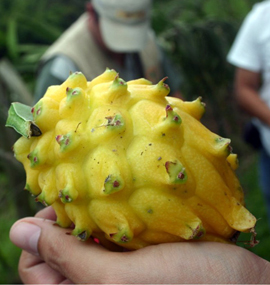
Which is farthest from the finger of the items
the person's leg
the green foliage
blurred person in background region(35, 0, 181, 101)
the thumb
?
the green foliage

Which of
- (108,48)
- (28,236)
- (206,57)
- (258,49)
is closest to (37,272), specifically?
(28,236)

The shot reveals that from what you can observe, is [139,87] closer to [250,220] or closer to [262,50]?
[250,220]

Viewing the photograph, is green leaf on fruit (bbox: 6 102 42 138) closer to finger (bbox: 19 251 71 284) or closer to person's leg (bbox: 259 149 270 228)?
finger (bbox: 19 251 71 284)

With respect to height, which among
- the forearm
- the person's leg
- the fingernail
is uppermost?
the fingernail

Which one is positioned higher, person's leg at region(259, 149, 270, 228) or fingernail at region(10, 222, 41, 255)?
fingernail at region(10, 222, 41, 255)

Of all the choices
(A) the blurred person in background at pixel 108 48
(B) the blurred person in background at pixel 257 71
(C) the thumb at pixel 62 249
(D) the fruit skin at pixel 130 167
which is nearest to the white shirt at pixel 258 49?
(B) the blurred person in background at pixel 257 71

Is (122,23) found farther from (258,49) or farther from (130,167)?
(130,167)

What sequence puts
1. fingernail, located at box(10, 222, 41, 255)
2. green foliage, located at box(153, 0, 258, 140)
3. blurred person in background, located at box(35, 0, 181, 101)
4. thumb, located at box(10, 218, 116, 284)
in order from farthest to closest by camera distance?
green foliage, located at box(153, 0, 258, 140), blurred person in background, located at box(35, 0, 181, 101), fingernail, located at box(10, 222, 41, 255), thumb, located at box(10, 218, 116, 284)
